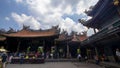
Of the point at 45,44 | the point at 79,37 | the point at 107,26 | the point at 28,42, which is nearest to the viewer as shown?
the point at 107,26

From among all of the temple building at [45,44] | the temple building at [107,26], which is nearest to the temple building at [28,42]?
the temple building at [45,44]

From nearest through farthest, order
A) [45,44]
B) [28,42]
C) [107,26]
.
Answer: [107,26] < [45,44] < [28,42]

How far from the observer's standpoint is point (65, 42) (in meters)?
28.2

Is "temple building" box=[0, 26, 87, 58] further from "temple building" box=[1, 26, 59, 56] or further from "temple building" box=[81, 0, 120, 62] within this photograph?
"temple building" box=[81, 0, 120, 62]

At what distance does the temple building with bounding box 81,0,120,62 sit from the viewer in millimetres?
11633

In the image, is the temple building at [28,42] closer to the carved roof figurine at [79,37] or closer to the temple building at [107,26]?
the carved roof figurine at [79,37]

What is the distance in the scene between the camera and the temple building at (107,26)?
1163 cm

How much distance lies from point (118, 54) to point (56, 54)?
49.0 ft

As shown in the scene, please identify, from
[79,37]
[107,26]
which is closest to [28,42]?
[79,37]

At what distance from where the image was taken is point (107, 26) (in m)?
16.7

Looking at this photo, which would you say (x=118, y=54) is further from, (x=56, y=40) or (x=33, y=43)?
(x=33, y=43)

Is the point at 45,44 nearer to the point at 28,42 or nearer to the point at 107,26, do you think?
the point at 28,42

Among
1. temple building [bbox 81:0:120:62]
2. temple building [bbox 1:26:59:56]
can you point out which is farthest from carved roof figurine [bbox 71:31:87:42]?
temple building [bbox 81:0:120:62]

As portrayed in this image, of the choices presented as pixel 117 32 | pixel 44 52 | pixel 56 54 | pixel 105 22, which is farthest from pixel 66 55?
pixel 117 32
